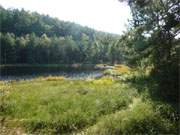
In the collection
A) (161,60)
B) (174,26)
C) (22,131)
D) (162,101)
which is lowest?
(22,131)

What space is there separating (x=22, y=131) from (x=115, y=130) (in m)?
3.95

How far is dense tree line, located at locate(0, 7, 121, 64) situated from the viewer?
3861 inches

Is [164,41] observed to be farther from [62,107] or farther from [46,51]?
[46,51]

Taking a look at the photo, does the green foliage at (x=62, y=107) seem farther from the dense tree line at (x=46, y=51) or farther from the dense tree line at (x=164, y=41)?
the dense tree line at (x=46, y=51)

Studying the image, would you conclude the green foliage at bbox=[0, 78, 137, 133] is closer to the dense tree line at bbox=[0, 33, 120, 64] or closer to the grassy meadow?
the grassy meadow

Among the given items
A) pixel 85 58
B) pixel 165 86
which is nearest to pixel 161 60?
pixel 165 86

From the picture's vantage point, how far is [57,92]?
1902 centimetres

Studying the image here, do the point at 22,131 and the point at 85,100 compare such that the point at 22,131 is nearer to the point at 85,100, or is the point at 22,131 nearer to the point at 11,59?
the point at 85,100

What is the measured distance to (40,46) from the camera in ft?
341

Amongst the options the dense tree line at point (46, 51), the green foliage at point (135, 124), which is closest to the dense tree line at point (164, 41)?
the green foliage at point (135, 124)

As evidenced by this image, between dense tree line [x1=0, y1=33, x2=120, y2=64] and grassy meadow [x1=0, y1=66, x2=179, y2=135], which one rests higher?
dense tree line [x1=0, y1=33, x2=120, y2=64]

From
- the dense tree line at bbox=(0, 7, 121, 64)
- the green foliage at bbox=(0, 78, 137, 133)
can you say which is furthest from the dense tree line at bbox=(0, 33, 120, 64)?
the green foliage at bbox=(0, 78, 137, 133)

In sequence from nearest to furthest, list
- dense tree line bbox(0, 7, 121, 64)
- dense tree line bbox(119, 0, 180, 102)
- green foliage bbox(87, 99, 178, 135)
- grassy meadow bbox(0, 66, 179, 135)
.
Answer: green foliage bbox(87, 99, 178, 135)
grassy meadow bbox(0, 66, 179, 135)
dense tree line bbox(119, 0, 180, 102)
dense tree line bbox(0, 7, 121, 64)

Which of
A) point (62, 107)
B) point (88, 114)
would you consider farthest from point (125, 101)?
point (62, 107)
